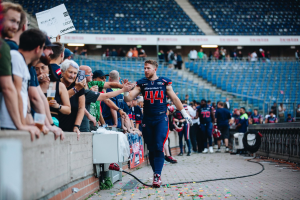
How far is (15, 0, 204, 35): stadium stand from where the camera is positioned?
3017 centimetres

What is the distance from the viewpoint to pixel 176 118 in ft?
48.4

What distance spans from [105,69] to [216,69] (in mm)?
9911

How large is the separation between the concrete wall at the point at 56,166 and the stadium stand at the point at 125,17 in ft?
81.6

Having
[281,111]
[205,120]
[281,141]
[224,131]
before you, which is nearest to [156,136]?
[281,141]

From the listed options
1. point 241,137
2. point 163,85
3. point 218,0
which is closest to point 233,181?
point 163,85

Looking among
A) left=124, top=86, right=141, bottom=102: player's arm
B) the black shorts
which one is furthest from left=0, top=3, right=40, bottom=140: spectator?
the black shorts

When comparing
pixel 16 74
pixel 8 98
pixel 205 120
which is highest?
pixel 16 74

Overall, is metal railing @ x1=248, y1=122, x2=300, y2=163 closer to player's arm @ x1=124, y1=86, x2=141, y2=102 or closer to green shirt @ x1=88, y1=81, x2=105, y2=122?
player's arm @ x1=124, y1=86, x2=141, y2=102

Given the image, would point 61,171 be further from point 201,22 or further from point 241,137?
point 201,22

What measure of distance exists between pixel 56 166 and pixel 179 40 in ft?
92.1

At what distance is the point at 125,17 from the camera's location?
32.1 m

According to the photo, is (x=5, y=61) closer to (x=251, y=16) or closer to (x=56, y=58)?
(x=56, y=58)

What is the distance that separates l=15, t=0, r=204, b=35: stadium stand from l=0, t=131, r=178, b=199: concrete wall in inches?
979

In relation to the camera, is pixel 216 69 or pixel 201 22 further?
pixel 201 22
